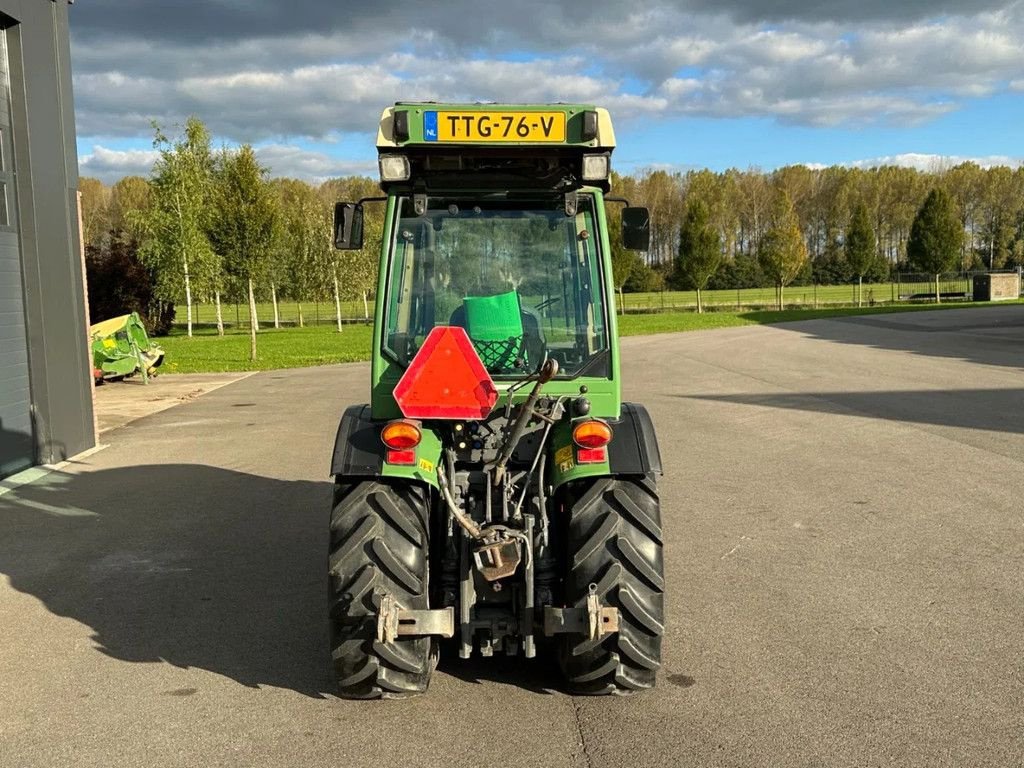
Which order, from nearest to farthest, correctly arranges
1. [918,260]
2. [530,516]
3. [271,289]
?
[530,516]
[271,289]
[918,260]

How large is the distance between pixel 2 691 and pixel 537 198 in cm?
361

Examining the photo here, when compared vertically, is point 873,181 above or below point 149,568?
above

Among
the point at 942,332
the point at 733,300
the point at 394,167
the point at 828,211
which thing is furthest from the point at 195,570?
the point at 828,211

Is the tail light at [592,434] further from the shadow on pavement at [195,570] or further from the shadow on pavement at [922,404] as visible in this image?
the shadow on pavement at [922,404]

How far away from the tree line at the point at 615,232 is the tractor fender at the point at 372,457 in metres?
23.2

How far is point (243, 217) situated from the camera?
2645cm

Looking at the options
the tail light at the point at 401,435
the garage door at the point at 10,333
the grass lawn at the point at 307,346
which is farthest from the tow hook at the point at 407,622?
the grass lawn at the point at 307,346

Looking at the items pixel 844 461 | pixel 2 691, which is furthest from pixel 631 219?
pixel 844 461

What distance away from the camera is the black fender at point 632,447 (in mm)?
4430

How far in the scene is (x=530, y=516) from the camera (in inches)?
169

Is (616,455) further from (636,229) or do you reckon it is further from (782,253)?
(782,253)

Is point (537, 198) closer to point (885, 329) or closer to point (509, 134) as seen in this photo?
point (509, 134)

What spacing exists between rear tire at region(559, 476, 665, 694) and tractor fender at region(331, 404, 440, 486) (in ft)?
2.27

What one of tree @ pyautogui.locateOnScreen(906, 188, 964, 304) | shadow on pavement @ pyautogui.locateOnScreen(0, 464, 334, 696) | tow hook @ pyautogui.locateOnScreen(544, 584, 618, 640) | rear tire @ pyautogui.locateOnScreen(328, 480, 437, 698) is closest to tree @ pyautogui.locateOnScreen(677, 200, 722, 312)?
tree @ pyautogui.locateOnScreen(906, 188, 964, 304)
